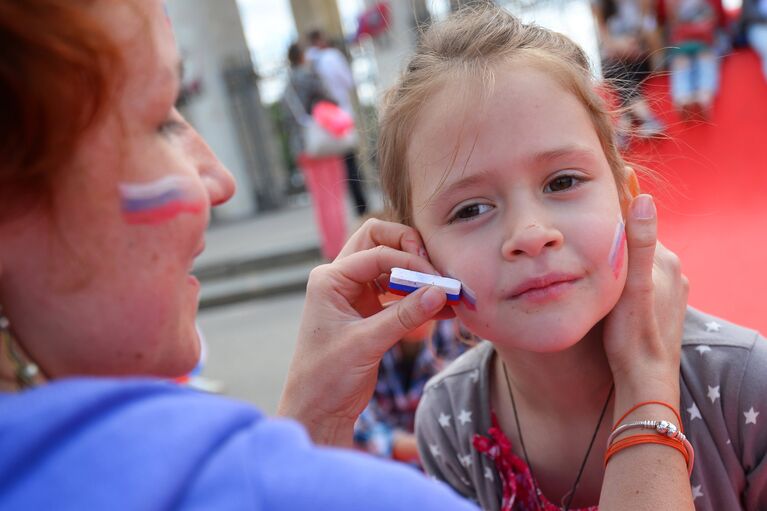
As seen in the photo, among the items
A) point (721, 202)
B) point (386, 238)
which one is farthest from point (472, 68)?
point (721, 202)

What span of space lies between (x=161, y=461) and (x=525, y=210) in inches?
32.4

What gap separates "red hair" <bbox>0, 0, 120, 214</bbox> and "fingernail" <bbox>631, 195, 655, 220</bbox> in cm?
96

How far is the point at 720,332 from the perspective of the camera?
133 centimetres

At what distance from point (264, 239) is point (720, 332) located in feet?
26.6

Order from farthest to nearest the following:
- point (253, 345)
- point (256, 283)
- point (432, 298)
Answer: point (256, 283) < point (253, 345) < point (432, 298)

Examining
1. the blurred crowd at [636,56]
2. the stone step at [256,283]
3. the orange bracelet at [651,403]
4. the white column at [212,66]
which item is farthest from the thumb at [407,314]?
the white column at [212,66]

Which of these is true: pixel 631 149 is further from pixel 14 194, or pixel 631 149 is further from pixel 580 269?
pixel 14 194

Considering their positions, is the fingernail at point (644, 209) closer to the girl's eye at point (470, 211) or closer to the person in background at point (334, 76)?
the girl's eye at point (470, 211)

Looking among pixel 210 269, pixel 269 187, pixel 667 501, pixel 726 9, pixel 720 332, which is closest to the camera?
pixel 667 501

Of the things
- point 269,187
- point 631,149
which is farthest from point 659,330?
point 269,187

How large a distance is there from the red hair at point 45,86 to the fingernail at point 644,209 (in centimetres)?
96

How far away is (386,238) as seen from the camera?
1441 mm

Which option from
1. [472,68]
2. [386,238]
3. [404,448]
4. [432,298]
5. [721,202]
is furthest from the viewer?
[721,202]

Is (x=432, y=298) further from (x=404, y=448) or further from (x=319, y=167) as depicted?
(x=319, y=167)
